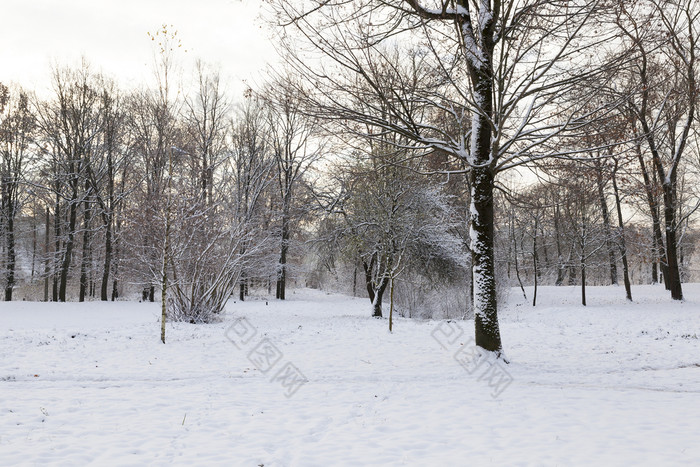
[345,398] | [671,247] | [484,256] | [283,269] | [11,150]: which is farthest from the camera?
[283,269]

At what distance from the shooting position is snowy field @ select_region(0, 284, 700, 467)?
14.1ft

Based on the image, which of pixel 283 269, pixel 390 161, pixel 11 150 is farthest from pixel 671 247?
pixel 11 150

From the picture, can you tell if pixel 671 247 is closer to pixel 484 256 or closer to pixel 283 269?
pixel 484 256

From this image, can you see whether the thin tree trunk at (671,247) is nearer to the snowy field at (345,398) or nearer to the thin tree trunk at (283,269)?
the snowy field at (345,398)

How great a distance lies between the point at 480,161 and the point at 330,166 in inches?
470

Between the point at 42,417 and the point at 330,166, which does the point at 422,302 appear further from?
the point at 42,417

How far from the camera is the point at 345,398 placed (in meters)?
6.27

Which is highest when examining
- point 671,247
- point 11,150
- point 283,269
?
point 11,150

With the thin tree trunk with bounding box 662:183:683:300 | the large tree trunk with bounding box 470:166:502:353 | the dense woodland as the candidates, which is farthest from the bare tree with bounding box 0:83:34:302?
the thin tree trunk with bounding box 662:183:683:300

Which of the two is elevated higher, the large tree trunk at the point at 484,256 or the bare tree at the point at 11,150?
the bare tree at the point at 11,150

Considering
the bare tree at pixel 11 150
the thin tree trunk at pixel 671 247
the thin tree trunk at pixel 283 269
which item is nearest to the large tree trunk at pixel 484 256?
the thin tree trunk at pixel 671 247

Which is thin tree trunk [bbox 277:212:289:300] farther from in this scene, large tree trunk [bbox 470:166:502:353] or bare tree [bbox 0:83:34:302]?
large tree trunk [bbox 470:166:502:353]

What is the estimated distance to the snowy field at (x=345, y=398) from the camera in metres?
4.30

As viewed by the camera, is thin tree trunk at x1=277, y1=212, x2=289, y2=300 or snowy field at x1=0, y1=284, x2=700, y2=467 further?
thin tree trunk at x1=277, y1=212, x2=289, y2=300
